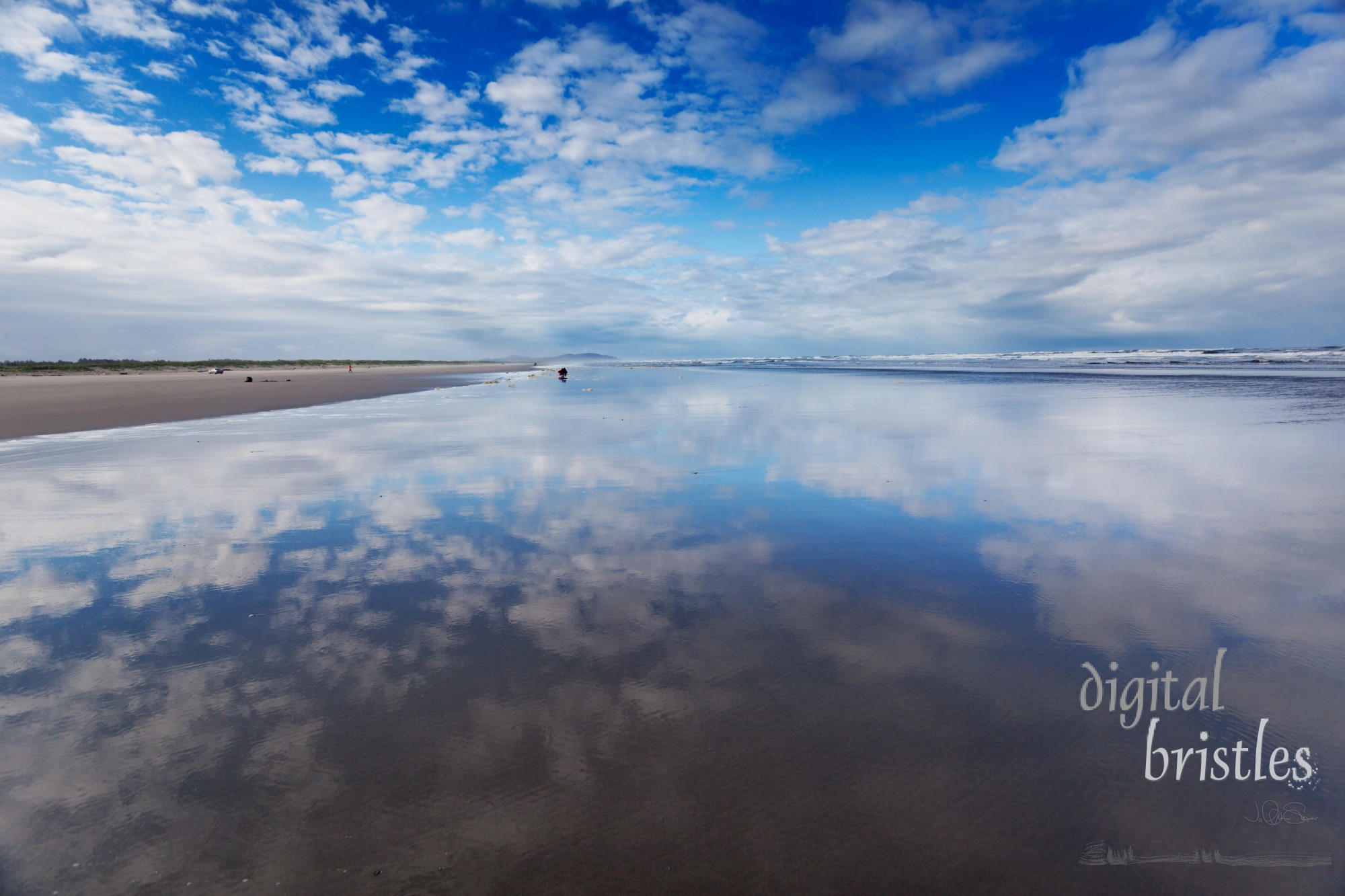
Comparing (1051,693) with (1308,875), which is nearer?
(1308,875)

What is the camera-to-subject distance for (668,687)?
3984 millimetres

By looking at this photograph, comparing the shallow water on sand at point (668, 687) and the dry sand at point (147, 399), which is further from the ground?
the dry sand at point (147, 399)

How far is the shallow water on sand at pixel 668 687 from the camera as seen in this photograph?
271cm

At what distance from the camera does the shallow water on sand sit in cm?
271

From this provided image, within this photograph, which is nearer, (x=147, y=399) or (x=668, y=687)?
(x=668, y=687)

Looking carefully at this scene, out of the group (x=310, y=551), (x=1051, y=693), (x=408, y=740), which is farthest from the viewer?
(x=310, y=551)

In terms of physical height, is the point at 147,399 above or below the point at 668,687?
above

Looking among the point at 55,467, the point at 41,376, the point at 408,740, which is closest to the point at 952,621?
the point at 408,740

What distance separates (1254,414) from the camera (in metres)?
18.5

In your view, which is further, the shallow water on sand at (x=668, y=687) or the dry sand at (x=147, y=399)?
the dry sand at (x=147, y=399)

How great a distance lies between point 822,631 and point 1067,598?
239 cm

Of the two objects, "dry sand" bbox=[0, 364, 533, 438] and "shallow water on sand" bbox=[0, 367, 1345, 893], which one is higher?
"dry sand" bbox=[0, 364, 533, 438]

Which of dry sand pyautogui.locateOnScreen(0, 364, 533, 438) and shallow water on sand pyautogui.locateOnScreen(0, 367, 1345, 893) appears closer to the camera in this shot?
Result: shallow water on sand pyautogui.locateOnScreen(0, 367, 1345, 893)

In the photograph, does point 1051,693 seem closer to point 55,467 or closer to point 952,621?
point 952,621
